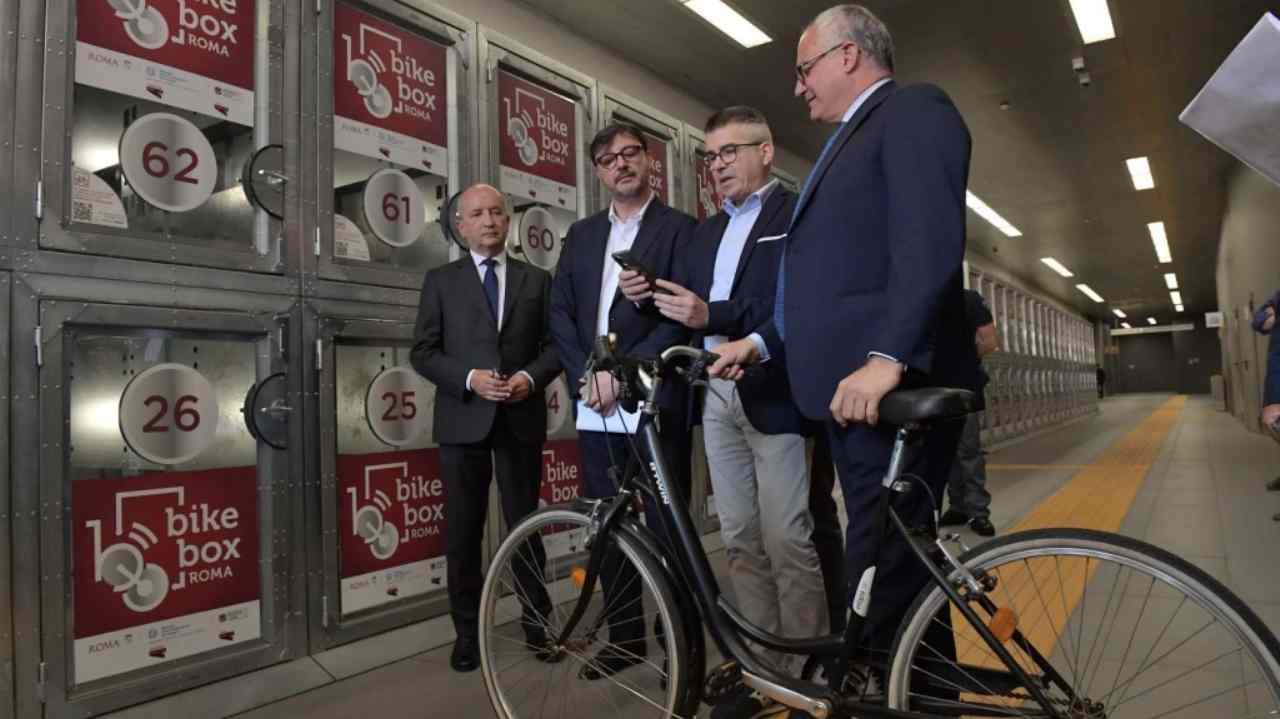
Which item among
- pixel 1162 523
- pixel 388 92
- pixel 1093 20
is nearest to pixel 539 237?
pixel 388 92

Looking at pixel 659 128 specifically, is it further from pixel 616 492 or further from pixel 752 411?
pixel 616 492

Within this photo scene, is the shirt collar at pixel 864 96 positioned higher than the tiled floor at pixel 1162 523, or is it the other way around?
the shirt collar at pixel 864 96

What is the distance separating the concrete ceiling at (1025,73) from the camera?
5.32 m

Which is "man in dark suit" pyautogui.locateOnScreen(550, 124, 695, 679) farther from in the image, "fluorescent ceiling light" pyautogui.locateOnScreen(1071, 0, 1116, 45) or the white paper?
"fluorescent ceiling light" pyautogui.locateOnScreen(1071, 0, 1116, 45)

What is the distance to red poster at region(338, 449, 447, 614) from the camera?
9.39 ft

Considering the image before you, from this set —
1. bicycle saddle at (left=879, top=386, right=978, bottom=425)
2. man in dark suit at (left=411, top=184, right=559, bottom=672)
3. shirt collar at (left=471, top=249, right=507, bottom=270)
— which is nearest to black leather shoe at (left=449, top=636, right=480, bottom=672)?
man in dark suit at (left=411, top=184, right=559, bottom=672)

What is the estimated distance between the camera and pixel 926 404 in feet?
4.21

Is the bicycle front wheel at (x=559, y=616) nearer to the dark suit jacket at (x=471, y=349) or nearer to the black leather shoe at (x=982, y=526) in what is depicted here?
the dark suit jacket at (x=471, y=349)

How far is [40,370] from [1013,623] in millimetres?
2377

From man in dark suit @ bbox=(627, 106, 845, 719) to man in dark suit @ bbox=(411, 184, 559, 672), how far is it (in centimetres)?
70

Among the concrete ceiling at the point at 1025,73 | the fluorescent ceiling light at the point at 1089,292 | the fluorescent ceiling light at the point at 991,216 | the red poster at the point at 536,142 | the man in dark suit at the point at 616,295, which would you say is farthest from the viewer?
the fluorescent ceiling light at the point at 1089,292

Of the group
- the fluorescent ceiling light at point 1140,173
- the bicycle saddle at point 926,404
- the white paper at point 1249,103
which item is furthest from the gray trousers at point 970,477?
the fluorescent ceiling light at point 1140,173

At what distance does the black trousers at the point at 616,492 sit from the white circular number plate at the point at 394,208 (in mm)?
1212

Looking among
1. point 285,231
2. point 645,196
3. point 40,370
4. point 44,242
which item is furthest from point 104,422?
point 645,196
